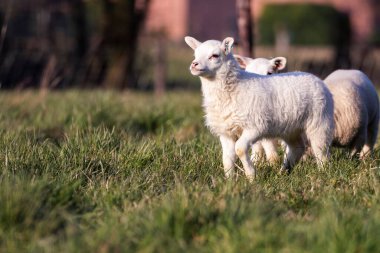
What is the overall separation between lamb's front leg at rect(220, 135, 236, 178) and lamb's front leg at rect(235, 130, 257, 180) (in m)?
0.15

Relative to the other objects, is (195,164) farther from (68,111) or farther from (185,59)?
(185,59)

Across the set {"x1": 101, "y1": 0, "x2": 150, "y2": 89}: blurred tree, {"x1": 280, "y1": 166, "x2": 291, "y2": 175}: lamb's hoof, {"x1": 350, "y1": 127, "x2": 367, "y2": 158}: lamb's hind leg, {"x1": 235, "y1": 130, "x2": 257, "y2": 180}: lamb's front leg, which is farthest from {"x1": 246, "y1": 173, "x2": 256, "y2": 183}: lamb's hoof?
{"x1": 101, "y1": 0, "x2": 150, "y2": 89}: blurred tree

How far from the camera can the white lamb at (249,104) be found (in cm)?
558

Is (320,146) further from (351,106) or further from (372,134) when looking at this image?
(372,134)

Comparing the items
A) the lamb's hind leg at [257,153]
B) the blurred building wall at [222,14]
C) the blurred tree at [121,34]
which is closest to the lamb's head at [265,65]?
the lamb's hind leg at [257,153]

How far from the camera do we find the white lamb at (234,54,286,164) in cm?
644

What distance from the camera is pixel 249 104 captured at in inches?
221

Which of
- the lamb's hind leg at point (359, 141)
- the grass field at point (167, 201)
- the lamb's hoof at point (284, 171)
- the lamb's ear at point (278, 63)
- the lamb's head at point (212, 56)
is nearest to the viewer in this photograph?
the grass field at point (167, 201)

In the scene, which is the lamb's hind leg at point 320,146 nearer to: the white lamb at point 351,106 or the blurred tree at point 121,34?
the white lamb at point 351,106

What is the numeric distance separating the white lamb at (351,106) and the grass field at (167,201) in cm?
33

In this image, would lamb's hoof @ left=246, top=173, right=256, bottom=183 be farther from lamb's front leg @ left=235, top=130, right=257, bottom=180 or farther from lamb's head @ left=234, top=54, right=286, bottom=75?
lamb's head @ left=234, top=54, right=286, bottom=75

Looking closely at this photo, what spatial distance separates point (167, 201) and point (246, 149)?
1.47 m

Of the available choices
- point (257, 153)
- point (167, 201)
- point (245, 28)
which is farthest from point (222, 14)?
point (167, 201)

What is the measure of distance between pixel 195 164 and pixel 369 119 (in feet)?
7.86
